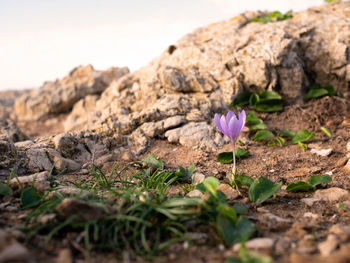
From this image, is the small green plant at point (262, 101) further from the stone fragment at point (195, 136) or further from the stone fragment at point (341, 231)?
the stone fragment at point (341, 231)

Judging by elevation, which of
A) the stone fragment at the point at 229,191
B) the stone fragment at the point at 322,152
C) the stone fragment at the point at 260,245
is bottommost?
the stone fragment at the point at 322,152

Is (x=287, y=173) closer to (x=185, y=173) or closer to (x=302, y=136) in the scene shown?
(x=302, y=136)

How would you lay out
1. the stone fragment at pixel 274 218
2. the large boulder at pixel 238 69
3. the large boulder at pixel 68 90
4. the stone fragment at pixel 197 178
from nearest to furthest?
the stone fragment at pixel 274 218, the stone fragment at pixel 197 178, the large boulder at pixel 238 69, the large boulder at pixel 68 90

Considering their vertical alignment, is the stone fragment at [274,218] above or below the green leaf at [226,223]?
below

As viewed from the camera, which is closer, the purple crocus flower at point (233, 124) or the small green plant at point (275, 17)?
the purple crocus flower at point (233, 124)

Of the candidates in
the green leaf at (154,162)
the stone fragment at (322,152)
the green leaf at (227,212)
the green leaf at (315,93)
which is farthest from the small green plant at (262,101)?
the green leaf at (227,212)

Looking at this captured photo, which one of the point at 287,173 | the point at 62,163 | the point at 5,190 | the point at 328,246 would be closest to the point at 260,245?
the point at 328,246

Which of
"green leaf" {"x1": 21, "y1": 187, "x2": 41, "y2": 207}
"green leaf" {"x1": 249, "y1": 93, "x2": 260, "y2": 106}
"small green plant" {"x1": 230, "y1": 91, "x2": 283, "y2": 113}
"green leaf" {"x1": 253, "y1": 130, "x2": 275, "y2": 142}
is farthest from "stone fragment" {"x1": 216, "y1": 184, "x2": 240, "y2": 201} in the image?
"green leaf" {"x1": 249, "y1": 93, "x2": 260, "y2": 106}

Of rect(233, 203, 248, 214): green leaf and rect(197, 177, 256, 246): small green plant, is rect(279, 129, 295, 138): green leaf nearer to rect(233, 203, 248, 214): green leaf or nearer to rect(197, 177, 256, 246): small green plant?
rect(233, 203, 248, 214): green leaf
